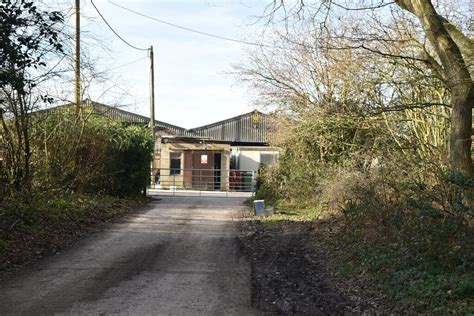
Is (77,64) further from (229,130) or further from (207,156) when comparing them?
(229,130)

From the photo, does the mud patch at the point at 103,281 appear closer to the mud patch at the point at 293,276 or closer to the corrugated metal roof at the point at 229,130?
the mud patch at the point at 293,276

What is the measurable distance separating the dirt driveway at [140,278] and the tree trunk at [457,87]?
4050 mm

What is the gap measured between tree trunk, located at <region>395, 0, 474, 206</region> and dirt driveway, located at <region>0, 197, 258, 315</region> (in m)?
4.05

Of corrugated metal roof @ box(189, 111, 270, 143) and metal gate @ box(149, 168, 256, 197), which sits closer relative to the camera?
metal gate @ box(149, 168, 256, 197)

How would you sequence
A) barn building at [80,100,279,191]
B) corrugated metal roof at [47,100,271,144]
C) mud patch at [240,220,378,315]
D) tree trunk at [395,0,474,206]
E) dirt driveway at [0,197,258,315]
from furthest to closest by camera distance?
1. corrugated metal roof at [47,100,271,144]
2. barn building at [80,100,279,191]
3. tree trunk at [395,0,474,206]
4. mud patch at [240,220,378,315]
5. dirt driveway at [0,197,258,315]

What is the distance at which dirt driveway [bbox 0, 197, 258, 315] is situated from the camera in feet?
20.6

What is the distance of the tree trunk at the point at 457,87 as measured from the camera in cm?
856

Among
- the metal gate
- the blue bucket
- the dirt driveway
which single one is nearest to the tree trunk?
the dirt driveway

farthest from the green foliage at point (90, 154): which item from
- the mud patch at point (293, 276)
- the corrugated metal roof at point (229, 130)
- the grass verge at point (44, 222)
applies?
the corrugated metal roof at point (229, 130)

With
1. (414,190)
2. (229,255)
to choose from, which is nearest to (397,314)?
(414,190)

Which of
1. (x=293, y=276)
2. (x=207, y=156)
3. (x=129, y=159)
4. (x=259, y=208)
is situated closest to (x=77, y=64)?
(x=259, y=208)

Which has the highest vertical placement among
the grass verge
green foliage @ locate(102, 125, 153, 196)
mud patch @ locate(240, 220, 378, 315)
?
green foliage @ locate(102, 125, 153, 196)

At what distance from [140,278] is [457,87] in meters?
5.97

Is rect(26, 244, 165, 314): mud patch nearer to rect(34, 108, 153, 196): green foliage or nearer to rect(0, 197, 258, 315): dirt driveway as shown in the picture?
rect(0, 197, 258, 315): dirt driveway
